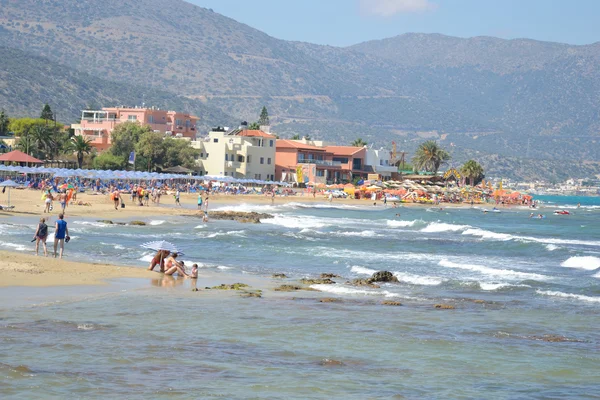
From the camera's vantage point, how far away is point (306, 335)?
47.4 ft

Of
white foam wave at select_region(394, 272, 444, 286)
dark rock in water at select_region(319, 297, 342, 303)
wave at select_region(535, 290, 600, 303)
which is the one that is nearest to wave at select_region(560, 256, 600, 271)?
white foam wave at select_region(394, 272, 444, 286)

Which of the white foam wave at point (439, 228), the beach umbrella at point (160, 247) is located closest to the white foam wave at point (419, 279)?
the beach umbrella at point (160, 247)

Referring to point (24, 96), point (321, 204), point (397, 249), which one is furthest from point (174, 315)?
point (24, 96)

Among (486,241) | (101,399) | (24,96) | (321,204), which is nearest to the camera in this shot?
(101,399)

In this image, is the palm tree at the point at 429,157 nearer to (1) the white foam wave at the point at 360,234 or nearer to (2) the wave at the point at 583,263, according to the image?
(1) the white foam wave at the point at 360,234

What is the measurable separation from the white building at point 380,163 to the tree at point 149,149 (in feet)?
107

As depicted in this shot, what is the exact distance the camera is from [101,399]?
9828 millimetres

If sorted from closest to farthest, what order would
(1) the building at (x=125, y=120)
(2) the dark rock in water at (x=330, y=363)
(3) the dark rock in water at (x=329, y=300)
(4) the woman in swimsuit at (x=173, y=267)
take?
(2) the dark rock in water at (x=330, y=363), (3) the dark rock in water at (x=329, y=300), (4) the woman in swimsuit at (x=173, y=267), (1) the building at (x=125, y=120)

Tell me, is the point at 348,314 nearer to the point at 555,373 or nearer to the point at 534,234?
the point at 555,373

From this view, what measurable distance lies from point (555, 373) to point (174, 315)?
21.5ft

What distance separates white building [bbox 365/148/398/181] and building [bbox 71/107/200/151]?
69.9 ft

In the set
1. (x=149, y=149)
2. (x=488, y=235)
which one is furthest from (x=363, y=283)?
(x=149, y=149)

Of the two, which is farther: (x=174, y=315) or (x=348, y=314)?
(x=348, y=314)

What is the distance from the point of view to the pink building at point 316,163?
97250mm
